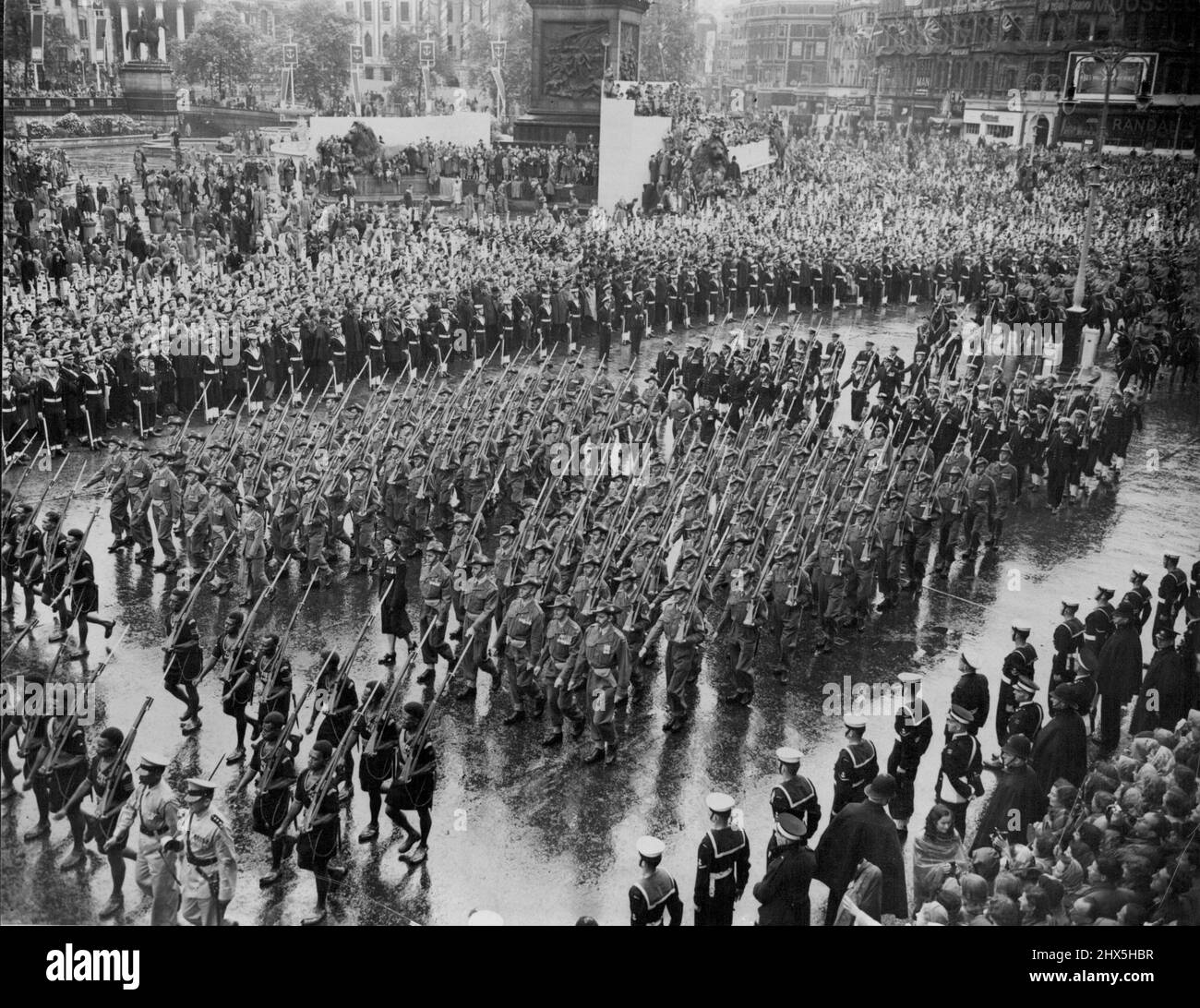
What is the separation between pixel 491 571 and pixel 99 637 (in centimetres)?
453

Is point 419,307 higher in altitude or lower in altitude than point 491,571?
higher

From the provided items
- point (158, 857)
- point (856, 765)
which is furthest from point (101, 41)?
point (856, 765)

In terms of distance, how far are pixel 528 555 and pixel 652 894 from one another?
647 cm

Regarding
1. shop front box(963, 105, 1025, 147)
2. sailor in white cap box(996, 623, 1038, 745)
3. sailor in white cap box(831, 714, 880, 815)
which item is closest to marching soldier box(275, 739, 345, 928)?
sailor in white cap box(831, 714, 880, 815)

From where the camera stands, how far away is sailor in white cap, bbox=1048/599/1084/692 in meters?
12.4

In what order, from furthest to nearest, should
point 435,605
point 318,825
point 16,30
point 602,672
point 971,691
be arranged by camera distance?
point 16,30, point 435,605, point 602,672, point 971,691, point 318,825

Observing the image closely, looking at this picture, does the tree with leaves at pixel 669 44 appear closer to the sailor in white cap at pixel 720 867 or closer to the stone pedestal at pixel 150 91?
the stone pedestal at pixel 150 91

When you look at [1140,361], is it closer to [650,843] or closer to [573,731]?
[573,731]

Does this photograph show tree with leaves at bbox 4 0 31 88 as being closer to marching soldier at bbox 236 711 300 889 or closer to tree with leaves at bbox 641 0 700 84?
marching soldier at bbox 236 711 300 889

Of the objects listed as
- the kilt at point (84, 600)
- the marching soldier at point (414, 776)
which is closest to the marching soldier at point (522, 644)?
the marching soldier at point (414, 776)

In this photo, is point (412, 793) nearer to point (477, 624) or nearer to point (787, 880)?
point (477, 624)

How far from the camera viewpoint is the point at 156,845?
8.89 metres
